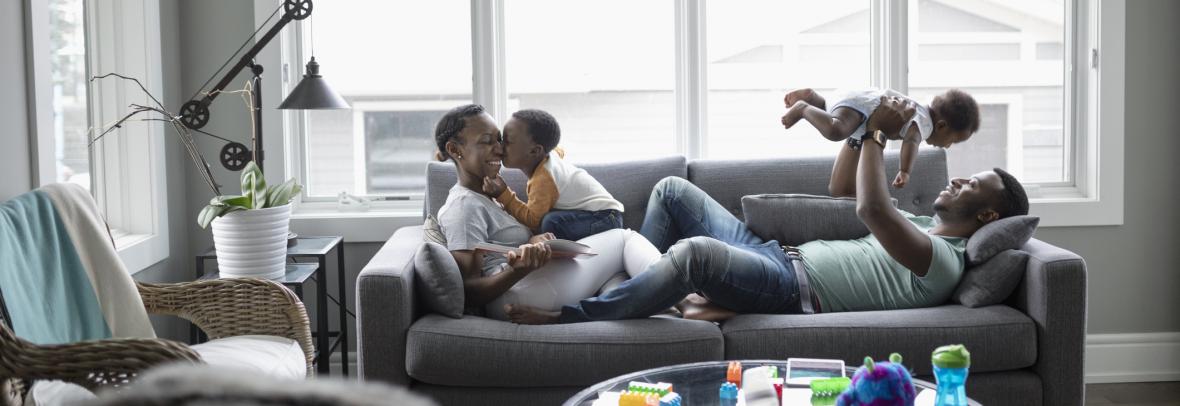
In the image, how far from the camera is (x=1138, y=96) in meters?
3.79

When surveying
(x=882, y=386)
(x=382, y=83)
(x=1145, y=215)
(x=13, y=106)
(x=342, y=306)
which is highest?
(x=382, y=83)

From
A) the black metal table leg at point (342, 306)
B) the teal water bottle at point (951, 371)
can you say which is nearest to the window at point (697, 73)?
the black metal table leg at point (342, 306)

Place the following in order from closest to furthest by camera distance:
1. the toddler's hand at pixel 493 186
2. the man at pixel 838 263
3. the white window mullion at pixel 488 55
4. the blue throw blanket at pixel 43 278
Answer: the blue throw blanket at pixel 43 278 → the man at pixel 838 263 → the toddler's hand at pixel 493 186 → the white window mullion at pixel 488 55

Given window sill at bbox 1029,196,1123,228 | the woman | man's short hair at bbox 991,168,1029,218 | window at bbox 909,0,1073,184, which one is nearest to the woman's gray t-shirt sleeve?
the woman

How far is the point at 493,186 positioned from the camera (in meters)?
3.09

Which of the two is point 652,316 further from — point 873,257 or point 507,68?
point 507,68

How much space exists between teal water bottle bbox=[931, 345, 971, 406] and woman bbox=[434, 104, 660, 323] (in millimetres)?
1176

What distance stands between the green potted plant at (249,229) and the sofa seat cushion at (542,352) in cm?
62

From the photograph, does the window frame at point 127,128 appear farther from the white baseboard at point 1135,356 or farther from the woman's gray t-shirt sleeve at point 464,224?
the white baseboard at point 1135,356

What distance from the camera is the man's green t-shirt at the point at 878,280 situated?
2.88 metres

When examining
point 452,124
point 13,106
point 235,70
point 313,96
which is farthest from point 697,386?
point 235,70

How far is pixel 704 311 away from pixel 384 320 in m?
0.86

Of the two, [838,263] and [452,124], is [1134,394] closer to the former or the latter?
[838,263]

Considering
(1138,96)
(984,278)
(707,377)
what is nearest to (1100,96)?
(1138,96)
